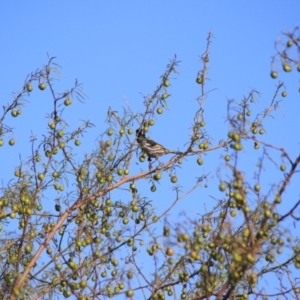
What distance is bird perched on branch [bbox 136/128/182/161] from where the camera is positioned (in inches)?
274

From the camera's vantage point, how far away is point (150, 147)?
754cm

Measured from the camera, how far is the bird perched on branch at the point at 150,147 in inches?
274

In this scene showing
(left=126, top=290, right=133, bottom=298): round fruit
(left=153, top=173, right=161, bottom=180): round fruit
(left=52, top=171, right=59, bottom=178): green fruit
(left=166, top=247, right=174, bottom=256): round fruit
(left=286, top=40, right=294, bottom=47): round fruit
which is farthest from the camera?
(left=153, top=173, right=161, bottom=180): round fruit

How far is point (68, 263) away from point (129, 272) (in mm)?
655

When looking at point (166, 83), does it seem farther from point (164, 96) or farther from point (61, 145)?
point (61, 145)

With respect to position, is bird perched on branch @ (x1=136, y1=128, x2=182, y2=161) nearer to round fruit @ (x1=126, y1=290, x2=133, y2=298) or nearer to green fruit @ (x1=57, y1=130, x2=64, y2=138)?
green fruit @ (x1=57, y1=130, x2=64, y2=138)

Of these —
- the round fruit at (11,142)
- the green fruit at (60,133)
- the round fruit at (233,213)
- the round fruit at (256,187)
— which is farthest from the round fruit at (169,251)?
the round fruit at (11,142)

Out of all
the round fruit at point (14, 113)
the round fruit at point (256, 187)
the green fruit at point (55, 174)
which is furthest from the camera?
the round fruit at point (14, 113)

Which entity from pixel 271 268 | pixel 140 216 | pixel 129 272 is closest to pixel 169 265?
pixel 129 272

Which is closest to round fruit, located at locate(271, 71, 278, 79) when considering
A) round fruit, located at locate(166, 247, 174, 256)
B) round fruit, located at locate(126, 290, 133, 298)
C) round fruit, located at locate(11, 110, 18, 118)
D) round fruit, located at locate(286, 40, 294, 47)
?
round fruit, located at locate(286, 40, 294, 47)

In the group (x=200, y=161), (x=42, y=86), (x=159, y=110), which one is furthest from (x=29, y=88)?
(x=200, y=161)

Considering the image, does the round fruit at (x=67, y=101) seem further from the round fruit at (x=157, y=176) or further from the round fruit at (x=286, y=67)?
the round fruit at (x=286, y=67)

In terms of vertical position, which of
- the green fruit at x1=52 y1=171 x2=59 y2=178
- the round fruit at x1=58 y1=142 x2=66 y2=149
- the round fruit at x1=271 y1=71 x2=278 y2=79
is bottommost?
the round fruit at x1=271 y1=71 x2=278 y2=79

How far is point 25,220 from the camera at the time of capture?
5.77 m
